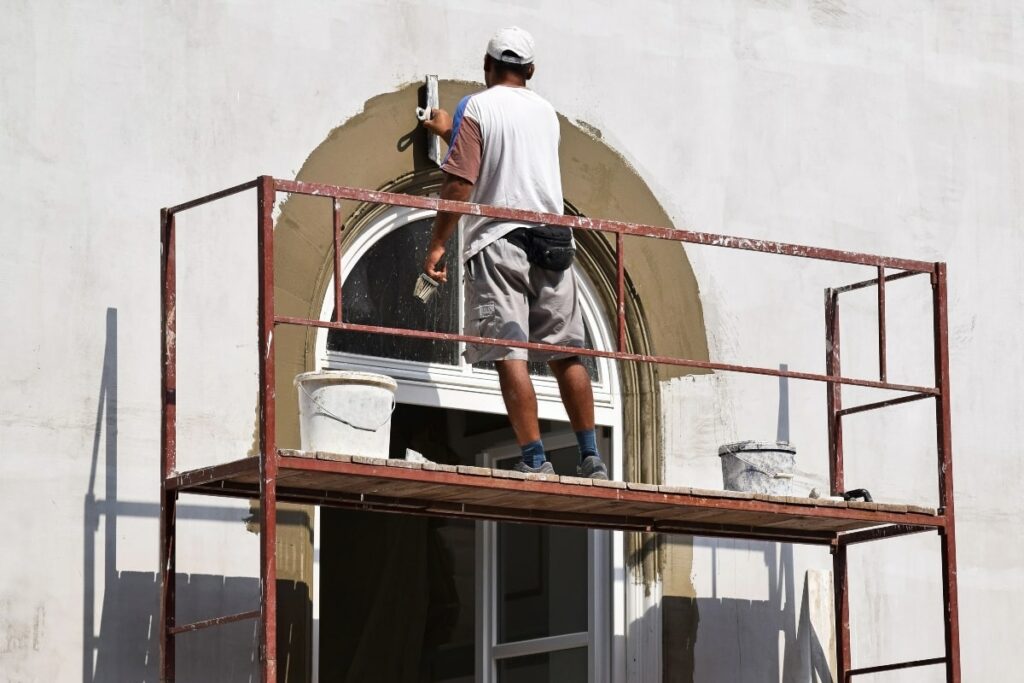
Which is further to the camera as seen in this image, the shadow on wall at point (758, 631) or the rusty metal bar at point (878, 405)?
the shadow on wall at point (758, 631)

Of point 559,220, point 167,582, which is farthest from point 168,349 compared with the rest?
point 559,220

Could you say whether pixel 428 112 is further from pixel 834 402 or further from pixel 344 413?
pixel 834 402

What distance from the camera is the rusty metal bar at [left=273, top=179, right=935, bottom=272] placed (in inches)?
283

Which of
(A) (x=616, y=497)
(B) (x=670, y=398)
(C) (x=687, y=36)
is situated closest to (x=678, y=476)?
(B) (x=670, y=398)

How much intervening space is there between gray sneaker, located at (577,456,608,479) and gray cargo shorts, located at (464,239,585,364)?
1.32 feet

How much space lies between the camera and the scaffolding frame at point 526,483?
6980 millimetres

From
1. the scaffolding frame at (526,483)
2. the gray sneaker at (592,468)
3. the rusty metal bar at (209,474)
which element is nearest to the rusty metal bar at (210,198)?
the scaffolding frame at (526,483)

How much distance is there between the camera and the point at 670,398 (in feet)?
29.2

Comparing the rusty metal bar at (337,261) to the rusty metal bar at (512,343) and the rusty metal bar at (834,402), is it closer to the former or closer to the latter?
the rusty metal bar at (512,343)

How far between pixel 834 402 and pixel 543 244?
192 cm

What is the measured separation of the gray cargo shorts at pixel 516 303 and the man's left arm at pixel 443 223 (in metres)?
0.15

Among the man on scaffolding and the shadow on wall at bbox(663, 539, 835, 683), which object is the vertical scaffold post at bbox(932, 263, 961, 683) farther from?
the man on scaffolding

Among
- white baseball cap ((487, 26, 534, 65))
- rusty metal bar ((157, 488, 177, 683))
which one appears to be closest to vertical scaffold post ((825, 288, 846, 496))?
white baseball cap ((487, 26, 534, 65))

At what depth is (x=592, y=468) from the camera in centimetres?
769
